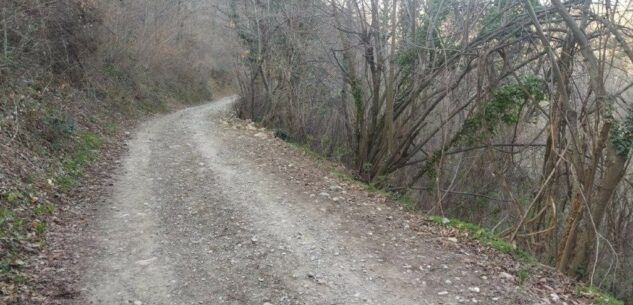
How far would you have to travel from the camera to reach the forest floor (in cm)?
492

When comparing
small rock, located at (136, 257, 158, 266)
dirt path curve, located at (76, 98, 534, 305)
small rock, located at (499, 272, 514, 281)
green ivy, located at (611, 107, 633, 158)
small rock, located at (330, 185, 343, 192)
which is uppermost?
green ivy, located at (611, 107, 633, 158)

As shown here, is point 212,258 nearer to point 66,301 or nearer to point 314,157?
point 66,301

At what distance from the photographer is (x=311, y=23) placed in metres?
15.8

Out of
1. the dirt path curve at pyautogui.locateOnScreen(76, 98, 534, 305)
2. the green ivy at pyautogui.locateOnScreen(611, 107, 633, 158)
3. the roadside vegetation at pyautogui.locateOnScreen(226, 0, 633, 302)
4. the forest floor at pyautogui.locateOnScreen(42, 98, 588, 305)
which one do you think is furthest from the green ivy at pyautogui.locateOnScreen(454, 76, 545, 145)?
the dirt path curve at pyautogui.locateOnScreen(76, 98, 534, 305)

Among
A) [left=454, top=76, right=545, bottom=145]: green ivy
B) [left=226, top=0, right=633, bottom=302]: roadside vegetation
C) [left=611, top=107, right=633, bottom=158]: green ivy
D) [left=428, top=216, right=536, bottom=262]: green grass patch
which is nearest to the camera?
[left=428, top=216, right=536, bottom=262]: green grass patch

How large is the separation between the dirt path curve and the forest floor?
1cm

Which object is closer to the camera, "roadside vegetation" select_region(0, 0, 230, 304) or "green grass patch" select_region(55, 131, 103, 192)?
"roadside vegetation" select_region(0, 0, 230, 304)

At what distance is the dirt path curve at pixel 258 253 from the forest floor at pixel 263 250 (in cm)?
1

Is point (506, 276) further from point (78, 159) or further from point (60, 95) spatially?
point (60, 95)

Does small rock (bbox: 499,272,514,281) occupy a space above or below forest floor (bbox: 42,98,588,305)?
above

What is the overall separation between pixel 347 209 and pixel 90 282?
4000 millimetres

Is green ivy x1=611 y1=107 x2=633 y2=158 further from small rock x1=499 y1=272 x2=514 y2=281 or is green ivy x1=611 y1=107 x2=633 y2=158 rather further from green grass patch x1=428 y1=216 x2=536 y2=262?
small rock x1=499 y1=272 x2=514 y2=281

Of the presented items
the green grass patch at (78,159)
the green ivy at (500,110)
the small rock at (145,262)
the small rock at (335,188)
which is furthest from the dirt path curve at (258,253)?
the green ivy at (500,110)

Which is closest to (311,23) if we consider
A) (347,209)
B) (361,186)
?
(361,186)
